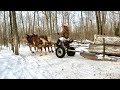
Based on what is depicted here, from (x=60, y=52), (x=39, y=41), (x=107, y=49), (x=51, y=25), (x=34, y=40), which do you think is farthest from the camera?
(x=51, y=25)

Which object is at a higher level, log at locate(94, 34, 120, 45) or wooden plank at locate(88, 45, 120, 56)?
log at locate(94, 34, 120, 45)

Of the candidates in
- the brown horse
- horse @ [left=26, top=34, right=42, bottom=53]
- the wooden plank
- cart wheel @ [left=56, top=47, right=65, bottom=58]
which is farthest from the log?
horse @ [left=26, top=34, right=42, bottom=53]

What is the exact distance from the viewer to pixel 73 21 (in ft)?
184

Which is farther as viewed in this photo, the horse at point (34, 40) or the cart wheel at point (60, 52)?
the horse at point (34, 40)

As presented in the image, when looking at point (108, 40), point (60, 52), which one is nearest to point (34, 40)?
point (60, 52)

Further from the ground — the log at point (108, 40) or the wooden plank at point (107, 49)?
the log at point (108, 40)

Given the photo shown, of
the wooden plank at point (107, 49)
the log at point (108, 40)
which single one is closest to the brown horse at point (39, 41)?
the wooden plank at point (107, 49)

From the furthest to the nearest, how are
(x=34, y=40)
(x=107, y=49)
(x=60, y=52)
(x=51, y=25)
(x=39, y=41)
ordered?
1. (x=51, y=25)
2. (x=34, y=40)
3. (x=39, y=41)
4. (x=60, y=52)
5. (x=107, y=49)

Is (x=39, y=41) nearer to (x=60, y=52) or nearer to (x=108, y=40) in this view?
(x=60, y=52)

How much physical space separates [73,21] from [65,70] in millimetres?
46696

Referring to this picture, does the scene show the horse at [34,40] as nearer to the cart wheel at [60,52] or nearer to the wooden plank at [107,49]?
the cart wheel at [60,52]

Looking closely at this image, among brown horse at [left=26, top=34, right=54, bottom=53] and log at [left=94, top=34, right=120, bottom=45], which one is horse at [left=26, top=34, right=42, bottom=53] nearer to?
brown horse at [left=26, top=34, right=54, bottom=53]
